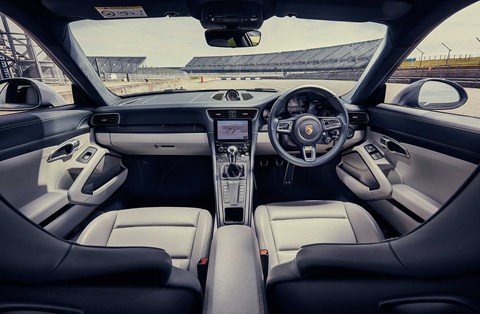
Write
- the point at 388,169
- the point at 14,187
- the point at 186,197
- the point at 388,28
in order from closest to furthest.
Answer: the point at 14,187
the point at 388,28
the point at 388,169
the point at 186,197

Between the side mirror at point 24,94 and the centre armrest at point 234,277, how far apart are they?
2080mm

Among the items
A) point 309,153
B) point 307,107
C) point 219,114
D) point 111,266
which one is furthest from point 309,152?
point 111,266

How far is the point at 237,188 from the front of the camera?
2463mm

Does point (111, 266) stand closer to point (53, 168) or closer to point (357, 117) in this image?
point (53, 168)

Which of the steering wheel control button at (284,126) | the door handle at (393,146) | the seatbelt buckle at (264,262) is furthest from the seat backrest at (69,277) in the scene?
the door handle at (393,146)

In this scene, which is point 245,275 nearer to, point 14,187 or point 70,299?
point 70,299

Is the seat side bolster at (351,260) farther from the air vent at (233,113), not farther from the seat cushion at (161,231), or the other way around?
the air vent at (233,113)

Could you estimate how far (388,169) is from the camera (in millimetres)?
2387

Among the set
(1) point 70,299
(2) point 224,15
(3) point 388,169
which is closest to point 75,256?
(1) point 70,299

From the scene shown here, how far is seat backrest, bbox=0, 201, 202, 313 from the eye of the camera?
56 cm

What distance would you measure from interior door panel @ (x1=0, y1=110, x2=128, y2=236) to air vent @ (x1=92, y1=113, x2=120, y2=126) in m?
0.09

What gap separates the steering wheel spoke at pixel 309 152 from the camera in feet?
7.18

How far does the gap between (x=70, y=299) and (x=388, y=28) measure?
8.48 ft

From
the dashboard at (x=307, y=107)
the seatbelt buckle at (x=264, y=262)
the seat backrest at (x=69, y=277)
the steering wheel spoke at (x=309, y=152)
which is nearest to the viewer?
the seat backrest at (x=69, y=277)
